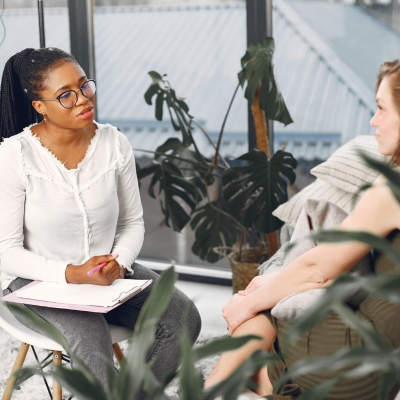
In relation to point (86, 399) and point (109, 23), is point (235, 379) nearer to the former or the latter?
point (86, 399)

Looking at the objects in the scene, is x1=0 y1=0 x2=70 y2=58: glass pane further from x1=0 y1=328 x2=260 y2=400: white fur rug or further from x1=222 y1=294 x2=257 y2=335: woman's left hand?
x1=222 y1=294 x2=257 y2=335: woman's left hand

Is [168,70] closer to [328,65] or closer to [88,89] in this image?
[328,65]

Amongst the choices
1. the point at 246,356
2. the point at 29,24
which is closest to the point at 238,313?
the point at 246,356

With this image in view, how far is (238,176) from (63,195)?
34.3 inches

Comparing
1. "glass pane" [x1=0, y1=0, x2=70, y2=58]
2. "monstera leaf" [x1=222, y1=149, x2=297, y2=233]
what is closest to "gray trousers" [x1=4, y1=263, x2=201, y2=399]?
"monstera leaf" [x1=222, y1=149, x2=297, y2=233]

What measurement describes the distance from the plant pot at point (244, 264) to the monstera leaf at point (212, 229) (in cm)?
7

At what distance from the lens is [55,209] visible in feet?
5.88

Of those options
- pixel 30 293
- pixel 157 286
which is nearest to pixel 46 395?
pixel 30 293

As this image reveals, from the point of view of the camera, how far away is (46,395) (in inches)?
86.0

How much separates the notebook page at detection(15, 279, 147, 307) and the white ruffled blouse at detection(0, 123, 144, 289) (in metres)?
0.05

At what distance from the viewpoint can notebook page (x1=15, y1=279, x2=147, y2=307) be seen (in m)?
1.61

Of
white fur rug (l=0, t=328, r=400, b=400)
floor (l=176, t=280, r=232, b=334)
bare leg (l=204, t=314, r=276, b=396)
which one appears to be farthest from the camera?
floor (l=176, t=280, r=232, b=334)

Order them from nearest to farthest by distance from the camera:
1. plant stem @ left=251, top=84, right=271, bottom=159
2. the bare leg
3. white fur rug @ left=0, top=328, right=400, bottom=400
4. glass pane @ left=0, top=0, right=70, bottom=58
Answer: the bare leg < white fur rug @ left=0, top=328, right=400, bottom=400 < plant stem @ left=251, top=84, right=271, bottom=159 < glass pane @ left=0, top=0, right=70, bottom=58

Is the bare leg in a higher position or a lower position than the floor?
higher
